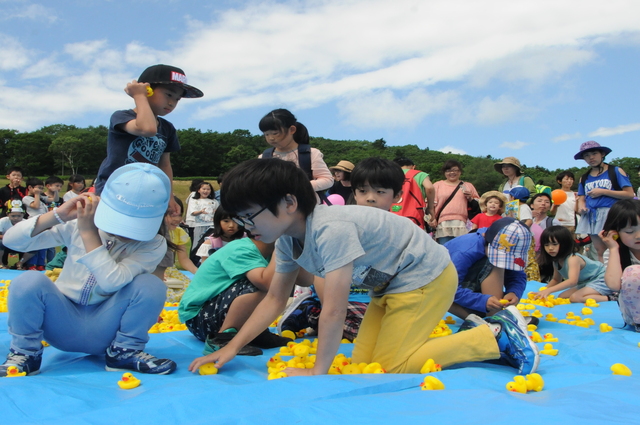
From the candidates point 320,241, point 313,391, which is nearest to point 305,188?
point 320,241

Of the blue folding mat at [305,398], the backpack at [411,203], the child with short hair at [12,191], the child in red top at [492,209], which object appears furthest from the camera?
the child with short hair at [12,191]

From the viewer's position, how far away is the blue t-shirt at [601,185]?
22.9 feet

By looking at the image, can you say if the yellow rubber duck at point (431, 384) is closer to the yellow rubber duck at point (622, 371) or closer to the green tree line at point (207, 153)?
the yellow rubber duck at point (622, 371)

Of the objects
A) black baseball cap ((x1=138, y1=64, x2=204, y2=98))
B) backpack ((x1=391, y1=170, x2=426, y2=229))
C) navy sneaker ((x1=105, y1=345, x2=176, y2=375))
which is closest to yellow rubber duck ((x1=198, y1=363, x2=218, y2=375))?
navy sneaker ((x1=105, y1=345, x2=176, y2=375))

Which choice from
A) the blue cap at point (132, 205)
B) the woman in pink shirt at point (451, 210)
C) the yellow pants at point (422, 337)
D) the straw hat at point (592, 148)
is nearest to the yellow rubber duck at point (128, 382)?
the blue cap at point (132, 205)

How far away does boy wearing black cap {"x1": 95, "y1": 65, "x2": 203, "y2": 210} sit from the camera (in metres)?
3.11

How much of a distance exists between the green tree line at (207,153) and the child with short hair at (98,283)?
24646 millimetres

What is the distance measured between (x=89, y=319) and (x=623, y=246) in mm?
3932

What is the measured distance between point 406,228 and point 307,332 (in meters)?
1.34

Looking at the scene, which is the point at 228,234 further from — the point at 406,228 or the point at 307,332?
A: the point at 406,228

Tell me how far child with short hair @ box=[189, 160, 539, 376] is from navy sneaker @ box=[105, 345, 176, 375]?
0.15 metres

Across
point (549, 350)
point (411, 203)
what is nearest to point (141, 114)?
point (549, 350)

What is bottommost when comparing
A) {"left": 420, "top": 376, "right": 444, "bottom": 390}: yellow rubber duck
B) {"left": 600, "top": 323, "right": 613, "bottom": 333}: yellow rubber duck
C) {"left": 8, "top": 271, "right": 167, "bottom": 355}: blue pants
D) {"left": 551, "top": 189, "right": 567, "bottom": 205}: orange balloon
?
{"left": 600, "top": 323, "right": 613, "bottom": 333}: yellow rubber duck

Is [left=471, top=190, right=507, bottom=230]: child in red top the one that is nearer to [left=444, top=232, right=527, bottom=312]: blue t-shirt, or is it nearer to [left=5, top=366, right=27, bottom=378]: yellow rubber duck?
[left=444, top=232, right=527, bottom=312]: blue t-shirt
